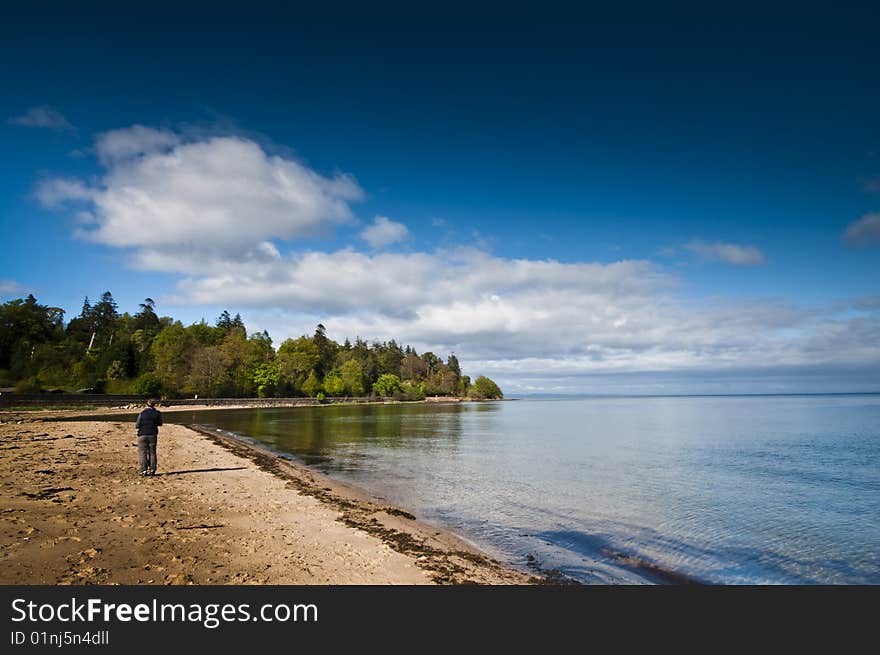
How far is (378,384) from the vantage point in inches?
6880

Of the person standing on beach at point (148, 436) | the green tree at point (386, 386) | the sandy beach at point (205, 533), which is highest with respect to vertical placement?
the person standing on beach at point (148, 436)

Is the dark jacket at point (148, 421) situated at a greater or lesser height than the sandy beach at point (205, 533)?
greater

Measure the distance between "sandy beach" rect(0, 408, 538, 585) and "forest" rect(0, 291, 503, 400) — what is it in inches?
3351

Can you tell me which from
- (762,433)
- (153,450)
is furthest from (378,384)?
(153,450)

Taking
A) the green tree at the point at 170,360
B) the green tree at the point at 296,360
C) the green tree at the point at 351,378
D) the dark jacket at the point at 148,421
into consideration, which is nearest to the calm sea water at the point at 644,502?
the dark jacket at the point at 148,421

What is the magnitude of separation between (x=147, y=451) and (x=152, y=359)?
112 metres

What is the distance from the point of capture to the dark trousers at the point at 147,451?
688 inches

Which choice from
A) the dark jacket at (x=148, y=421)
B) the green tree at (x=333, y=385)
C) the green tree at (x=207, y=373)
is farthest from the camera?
the green tree at (x=333, y=385)

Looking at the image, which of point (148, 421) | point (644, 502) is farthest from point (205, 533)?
point (644, 502)

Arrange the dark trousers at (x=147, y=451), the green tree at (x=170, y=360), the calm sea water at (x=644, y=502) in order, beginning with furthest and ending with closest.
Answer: the green tree at (x=170, y=360)
the dark trousers at (x=147, y=451)
the calm sea water at (x=644, y=502)

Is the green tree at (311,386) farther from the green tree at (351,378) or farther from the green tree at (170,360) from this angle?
the green tree at (170,360)

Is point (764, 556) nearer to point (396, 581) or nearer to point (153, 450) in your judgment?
point (396, 581)

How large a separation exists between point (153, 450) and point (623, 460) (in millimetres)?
28819

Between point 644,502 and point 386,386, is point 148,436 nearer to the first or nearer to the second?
point 644,502
